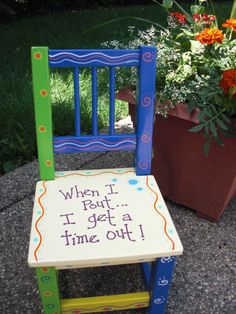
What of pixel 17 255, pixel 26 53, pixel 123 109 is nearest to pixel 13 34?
pixel 26 53

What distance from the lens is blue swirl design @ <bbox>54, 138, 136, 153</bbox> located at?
4.18ft

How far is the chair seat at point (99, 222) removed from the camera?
1.01m

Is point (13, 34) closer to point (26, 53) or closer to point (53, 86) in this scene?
point (26, 53)

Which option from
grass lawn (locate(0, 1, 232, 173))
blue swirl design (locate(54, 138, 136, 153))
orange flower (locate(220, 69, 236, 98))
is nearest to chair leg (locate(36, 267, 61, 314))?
blue swirl design (locate(54, 138, 136, 153))

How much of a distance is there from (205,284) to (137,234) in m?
0.53

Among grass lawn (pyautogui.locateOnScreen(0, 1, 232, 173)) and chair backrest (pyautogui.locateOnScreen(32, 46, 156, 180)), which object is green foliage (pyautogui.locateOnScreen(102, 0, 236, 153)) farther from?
grass lawn (pyautogui.locateOnScreen(0, 1, 232, 173))

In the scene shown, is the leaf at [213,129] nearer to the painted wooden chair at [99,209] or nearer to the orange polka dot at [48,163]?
the painted wooden chair at [99,209]

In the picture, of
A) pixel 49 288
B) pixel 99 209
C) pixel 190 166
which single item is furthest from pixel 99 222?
pixel 190 166

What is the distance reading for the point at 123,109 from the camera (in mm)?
2557

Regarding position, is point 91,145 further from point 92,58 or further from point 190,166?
point 190,166

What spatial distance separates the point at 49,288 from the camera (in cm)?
109

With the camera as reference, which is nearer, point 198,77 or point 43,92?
point 43,92

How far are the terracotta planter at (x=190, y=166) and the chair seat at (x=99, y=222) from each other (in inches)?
13.2

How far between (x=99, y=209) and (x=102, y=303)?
0.98 feet
